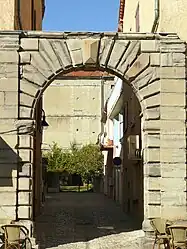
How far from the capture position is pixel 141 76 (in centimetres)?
1504

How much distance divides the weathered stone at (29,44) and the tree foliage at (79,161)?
39836mm

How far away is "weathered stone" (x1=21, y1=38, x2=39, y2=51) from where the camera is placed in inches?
587

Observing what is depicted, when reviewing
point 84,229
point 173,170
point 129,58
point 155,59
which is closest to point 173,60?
point 155,59

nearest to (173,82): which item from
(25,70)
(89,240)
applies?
(25,70)

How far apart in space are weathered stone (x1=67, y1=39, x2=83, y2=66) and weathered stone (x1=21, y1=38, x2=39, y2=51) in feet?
2.63

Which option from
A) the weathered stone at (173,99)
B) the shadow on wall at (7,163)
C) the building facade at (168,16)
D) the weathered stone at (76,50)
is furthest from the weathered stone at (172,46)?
the shadow on wall at (7,163)

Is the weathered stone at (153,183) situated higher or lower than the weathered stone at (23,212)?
higher

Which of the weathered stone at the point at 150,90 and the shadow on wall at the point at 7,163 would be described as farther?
the weathered stone at the point at 150,90

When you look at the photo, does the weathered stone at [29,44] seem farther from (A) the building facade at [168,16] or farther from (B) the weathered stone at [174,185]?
(B) the weathered stone at [174,185]

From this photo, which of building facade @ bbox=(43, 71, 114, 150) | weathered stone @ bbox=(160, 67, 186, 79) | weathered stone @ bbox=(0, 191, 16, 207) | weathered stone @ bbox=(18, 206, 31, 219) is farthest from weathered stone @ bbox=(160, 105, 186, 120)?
building facade @ bbox=(43, 71, 114, 150)

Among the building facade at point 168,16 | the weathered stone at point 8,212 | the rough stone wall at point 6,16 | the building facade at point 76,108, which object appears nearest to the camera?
the weathered stone at point 8,212

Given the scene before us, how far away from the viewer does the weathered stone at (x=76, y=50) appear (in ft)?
49.3

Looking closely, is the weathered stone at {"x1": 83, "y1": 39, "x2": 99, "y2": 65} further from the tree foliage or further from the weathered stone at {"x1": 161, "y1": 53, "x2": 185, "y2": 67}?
the tree foliage

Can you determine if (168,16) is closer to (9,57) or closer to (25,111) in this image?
(9,57)
